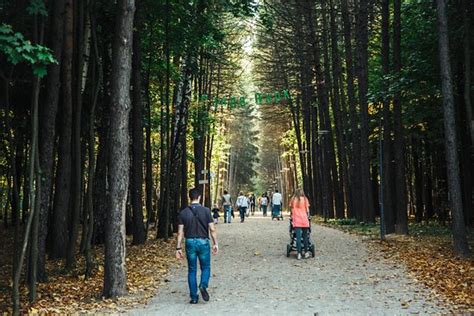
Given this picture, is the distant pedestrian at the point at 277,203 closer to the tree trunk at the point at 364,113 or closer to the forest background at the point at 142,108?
the forest background at the point at 142,108

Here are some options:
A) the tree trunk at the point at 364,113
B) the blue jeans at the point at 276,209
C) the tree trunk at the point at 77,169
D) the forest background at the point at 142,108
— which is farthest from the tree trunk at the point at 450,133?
the blue jeans at the point at 276,209

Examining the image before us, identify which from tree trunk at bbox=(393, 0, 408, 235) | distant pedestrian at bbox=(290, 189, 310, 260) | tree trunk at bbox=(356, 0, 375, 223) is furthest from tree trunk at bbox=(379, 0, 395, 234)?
distant pedestrian at bbox=(290, 189, 310, 260)

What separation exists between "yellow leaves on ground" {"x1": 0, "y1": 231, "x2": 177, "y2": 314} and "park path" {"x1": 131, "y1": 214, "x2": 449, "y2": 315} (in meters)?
0.41

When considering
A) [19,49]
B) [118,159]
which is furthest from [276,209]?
[19,49]

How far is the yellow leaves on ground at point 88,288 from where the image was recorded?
859 centimetres

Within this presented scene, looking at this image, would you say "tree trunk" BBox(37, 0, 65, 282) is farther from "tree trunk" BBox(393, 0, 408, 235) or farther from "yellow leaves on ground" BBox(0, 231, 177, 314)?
"tree trunk" BBox(393, 0, 408, 235)

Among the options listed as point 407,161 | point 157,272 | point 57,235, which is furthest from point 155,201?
point 157,272

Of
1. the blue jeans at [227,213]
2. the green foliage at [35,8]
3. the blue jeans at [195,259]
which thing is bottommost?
the blue jeans at [195,259]

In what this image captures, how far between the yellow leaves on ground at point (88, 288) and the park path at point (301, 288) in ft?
1.33

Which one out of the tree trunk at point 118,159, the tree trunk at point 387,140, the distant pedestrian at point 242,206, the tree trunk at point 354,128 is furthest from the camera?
the distant pedestrian at point 242,206

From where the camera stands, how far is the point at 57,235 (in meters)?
14.2

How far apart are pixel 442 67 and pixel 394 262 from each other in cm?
495

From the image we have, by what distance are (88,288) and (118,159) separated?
2.81 meters

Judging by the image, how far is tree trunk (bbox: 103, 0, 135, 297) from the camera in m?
9.19
